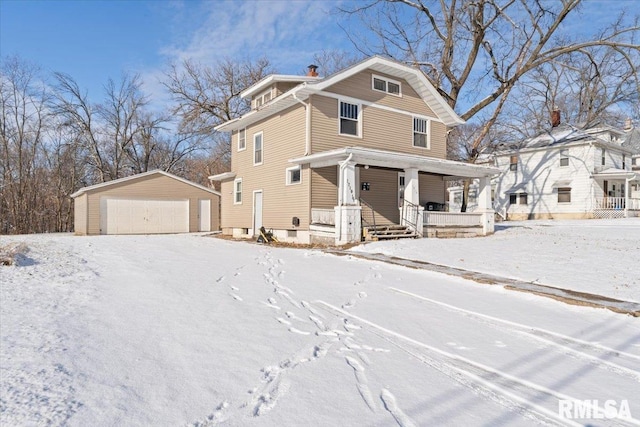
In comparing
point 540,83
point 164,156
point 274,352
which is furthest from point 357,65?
point 164,156

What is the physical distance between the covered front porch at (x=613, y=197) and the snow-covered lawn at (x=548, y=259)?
16361 millimetres

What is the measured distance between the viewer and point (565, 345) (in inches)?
146

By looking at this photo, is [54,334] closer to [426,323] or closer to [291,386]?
[291,386]

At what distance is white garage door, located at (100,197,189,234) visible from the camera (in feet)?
66.4

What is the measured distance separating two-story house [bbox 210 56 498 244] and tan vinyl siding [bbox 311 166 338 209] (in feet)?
0.12

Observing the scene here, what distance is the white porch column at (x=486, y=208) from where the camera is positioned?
50.1ft

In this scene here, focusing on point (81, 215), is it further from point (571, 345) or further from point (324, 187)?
point (571, 345)

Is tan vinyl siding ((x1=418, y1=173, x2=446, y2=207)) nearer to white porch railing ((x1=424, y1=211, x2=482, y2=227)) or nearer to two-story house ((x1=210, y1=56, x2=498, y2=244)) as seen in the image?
two-story house ((x1=210, y1=56, x2=498, y2=244))

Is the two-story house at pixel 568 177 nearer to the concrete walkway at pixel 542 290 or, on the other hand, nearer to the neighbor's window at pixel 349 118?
the neighbor's window at pixel 349 118

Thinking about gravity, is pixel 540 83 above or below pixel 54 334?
above

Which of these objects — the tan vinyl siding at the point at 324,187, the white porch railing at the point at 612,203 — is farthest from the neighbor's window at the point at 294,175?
the white porch railing at the point at 612,203

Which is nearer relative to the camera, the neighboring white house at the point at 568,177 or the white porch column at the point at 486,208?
the white porch column at the point at 486,208

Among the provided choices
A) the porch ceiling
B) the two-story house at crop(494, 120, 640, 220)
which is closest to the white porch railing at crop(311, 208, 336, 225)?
the porch ceiling

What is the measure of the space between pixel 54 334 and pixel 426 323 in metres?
3.81
